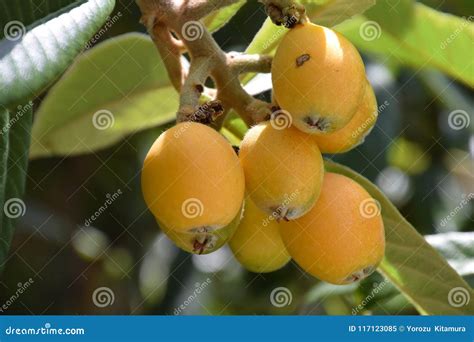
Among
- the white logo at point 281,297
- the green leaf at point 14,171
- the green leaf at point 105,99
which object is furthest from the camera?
the white logo at point 281,297

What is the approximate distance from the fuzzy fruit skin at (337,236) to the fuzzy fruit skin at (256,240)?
0.21 feet

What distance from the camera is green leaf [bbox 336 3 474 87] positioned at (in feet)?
6.15

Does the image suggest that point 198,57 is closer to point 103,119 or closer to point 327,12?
point 327,12

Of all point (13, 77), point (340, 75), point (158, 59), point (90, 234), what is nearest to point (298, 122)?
point (340, 75)

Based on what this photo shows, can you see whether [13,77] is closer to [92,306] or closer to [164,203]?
[164,203]

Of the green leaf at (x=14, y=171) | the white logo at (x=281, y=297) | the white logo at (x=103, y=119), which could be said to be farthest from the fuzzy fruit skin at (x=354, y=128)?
the white logo at (x=281, y=297)

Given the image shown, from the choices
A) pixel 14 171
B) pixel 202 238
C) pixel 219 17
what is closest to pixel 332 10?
pixel 219 17

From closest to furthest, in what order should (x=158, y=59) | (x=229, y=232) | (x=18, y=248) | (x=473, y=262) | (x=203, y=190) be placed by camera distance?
(x=203, y=190) < (x=229, y=232) < (x=158, y=59) < (x=473, y=262) < (x=18, y=248)

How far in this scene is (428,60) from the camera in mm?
2045

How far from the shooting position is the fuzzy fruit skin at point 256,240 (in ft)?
4.82

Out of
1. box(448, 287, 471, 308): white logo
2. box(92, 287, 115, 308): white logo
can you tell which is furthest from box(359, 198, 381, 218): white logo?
box(92, 287, 115, 308): white logo

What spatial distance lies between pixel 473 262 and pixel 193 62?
957 millimetres

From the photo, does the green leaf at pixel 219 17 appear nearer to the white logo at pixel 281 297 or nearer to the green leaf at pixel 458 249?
the green leaf at pixel 458 249

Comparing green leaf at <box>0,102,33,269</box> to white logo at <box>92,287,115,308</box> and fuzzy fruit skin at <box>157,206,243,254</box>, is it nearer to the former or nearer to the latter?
fuzzy fruit skin at <box>157,206,243,254</box>
